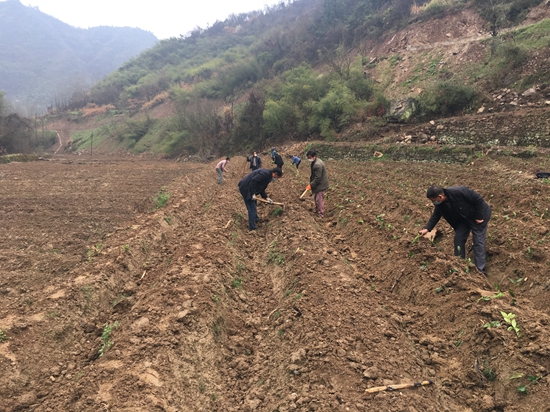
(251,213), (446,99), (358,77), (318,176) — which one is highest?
(358,77)

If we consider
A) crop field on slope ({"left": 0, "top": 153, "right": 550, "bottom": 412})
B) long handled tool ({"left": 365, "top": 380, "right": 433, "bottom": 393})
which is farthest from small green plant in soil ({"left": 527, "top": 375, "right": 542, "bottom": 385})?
long handled tool ({"left": 365, "top": 380, "right": 433, "bottom": 393})

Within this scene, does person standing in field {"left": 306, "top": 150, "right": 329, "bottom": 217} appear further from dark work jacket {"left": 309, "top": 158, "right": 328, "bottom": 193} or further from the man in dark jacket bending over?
the man in dark jacket bending over

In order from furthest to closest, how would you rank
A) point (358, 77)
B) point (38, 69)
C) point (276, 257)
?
point (38, 69)
point (358, 77)
point (276, 257)

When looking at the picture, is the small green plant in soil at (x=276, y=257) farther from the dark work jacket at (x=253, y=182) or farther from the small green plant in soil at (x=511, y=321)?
the small green plant in soil at (x=511, y=321)

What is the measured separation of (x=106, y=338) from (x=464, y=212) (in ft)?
19.2

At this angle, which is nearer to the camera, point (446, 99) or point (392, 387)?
point (392, 387)

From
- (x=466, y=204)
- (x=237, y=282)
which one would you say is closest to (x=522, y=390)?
(x=466, y=204)

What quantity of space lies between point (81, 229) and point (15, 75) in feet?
649

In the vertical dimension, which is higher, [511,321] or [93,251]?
[93,251]

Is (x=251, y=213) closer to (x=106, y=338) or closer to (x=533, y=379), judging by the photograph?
(x=106, y=338)

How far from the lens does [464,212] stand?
537 cm

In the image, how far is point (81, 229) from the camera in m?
9.58

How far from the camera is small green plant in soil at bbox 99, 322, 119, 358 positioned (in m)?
4.47

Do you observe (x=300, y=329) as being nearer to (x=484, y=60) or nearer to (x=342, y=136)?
(x=342, y=136)
